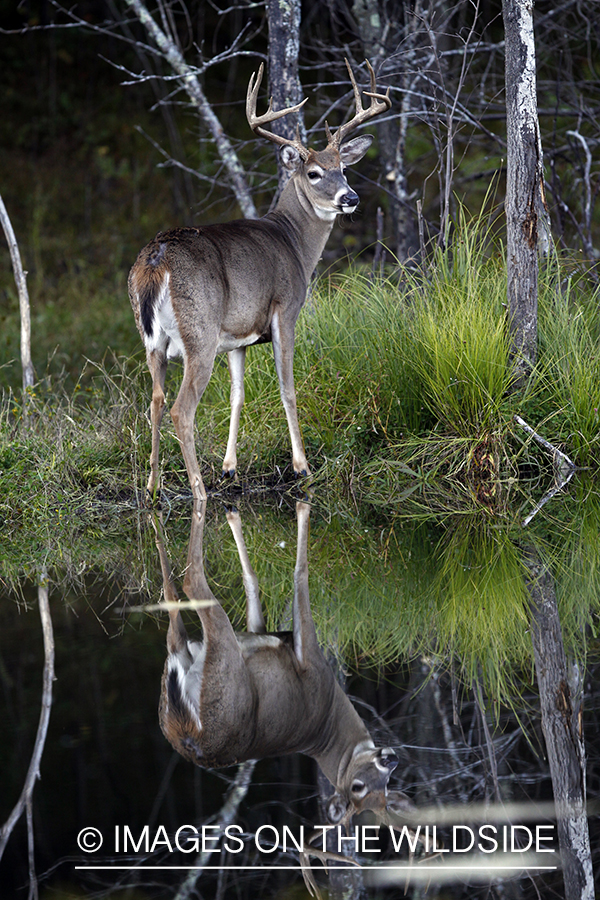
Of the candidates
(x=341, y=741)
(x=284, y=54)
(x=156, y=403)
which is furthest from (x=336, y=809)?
(x=284, y=54)

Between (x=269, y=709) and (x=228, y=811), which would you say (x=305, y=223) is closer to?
(x=269, y=709)

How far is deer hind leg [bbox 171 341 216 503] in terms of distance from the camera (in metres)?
6.37

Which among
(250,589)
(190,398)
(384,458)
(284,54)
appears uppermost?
(284,54)

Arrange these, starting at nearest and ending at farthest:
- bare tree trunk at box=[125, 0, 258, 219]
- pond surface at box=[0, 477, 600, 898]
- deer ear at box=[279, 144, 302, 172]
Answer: pond surface at box=[0, 477, 600, 898]
deer ear at box=[279, 144, 302, 172]
bare tree trunk at box=[125, 0, 258, 219]

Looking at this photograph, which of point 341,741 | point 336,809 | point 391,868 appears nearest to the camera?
point 391,868

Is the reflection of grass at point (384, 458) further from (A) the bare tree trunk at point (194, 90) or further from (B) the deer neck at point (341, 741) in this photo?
(A) the bare tree trunk at point (194, 90)

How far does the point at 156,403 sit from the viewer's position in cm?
671

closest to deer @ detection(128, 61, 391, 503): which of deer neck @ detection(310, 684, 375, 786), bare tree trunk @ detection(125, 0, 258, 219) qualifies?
bare tree trunk @ detection(125, 0, 258, 219)

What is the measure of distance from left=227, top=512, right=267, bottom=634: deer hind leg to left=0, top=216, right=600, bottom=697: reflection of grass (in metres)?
0.05

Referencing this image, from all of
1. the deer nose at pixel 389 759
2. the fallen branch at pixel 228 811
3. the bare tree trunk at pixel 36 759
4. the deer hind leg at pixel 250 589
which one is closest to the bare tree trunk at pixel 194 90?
the deer hind leg at pixel 250 589

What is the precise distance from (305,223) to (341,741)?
4933mm

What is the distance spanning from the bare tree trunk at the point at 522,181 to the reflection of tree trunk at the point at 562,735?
109 inches

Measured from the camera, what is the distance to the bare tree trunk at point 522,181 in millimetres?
6719

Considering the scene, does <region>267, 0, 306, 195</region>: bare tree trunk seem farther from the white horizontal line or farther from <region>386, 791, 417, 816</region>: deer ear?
the white horizontal line
